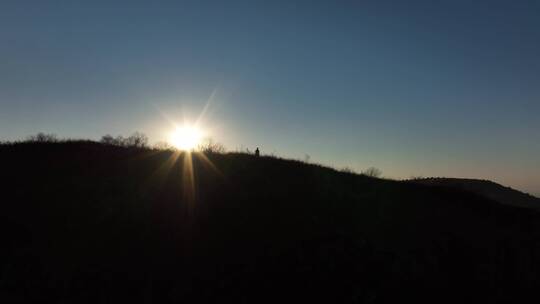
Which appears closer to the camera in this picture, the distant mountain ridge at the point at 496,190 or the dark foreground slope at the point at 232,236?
the dark foreground slope at the point at 232,236

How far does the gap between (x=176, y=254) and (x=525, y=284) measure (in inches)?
532

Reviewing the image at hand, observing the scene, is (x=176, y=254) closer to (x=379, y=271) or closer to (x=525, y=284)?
(x=379, y=271)

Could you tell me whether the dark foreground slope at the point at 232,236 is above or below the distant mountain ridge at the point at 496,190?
below

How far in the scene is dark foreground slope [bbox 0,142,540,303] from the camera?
43.4 ft

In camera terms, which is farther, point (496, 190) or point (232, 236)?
point (496, 190)

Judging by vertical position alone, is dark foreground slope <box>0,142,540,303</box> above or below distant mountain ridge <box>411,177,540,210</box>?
below

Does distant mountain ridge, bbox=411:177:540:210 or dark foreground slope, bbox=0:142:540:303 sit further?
distant mountain ridge, bbox=411:177:540:210

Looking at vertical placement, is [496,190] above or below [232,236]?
above

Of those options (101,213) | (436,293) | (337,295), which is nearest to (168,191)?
(101,213)

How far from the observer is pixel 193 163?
808 inches

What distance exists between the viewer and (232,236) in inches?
614

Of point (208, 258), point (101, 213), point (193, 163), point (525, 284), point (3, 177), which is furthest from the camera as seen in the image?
point (193, 163)

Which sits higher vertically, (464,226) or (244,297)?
(464,226)

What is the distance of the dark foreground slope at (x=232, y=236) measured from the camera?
43.4 ft
